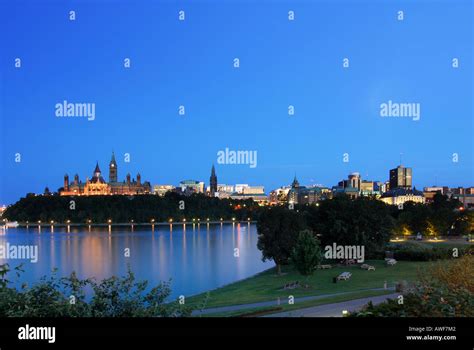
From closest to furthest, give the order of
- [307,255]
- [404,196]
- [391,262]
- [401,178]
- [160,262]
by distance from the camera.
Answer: [307,255] < [391,262] < [160,262] < [404,196] < [401,178]

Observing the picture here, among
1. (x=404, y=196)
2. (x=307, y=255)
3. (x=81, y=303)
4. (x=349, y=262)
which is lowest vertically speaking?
(x=349, y=262)

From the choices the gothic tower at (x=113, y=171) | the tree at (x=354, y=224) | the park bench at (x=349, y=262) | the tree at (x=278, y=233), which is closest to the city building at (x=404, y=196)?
the gothic tower at (x=113, y=171)

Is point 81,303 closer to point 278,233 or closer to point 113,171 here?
point 278,233

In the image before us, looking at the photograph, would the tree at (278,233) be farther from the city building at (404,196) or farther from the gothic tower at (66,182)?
the gothic tower at (66,182)

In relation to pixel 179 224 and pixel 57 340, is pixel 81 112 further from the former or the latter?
pixel 179 224

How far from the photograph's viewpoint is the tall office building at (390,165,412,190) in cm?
12975

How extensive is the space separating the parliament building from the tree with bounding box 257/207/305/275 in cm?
10502

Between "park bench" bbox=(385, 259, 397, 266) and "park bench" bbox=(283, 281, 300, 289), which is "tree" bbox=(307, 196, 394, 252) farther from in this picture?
"park bench" bbox=(283, 281, 300, 289)

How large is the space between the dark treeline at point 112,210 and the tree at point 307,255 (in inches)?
2371

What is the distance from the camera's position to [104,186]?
13800cm

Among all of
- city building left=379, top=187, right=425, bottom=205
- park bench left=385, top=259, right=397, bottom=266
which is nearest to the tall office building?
city building left=379, top=187, right=425, bottom=205

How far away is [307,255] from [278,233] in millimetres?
6957

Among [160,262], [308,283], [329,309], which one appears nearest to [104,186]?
[160,262]

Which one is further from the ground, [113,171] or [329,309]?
[113,171]
